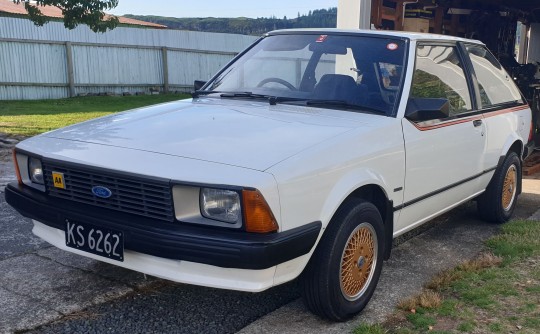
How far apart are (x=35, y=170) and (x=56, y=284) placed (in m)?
0.78

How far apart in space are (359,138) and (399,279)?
1.20m

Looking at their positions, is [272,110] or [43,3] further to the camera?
[43,3]

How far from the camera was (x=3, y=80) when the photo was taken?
14758 millimetres

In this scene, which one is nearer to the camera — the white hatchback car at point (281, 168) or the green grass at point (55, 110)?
the white hatchback car at point (281, 168)

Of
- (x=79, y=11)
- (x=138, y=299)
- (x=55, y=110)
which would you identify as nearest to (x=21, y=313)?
(x=138, y=299)

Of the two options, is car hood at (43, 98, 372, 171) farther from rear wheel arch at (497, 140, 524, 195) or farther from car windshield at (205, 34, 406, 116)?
rear wheel arch at (497, 140, 524, 195)

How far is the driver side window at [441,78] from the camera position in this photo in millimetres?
4059

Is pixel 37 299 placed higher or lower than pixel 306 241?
lower

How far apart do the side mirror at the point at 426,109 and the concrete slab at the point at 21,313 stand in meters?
2.43

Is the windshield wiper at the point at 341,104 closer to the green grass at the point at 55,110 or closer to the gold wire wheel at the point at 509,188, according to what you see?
the gold wire wheel at the point at 509,188

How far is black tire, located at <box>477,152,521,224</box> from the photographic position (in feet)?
16.8

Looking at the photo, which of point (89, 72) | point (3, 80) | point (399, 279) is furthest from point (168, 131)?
point (89, 72)

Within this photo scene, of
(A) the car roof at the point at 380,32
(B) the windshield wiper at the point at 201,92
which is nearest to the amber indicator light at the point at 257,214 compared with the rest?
(B) the windshield wiper at the point at 201,92

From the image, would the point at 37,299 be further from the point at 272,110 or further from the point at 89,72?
the point at 89,72
